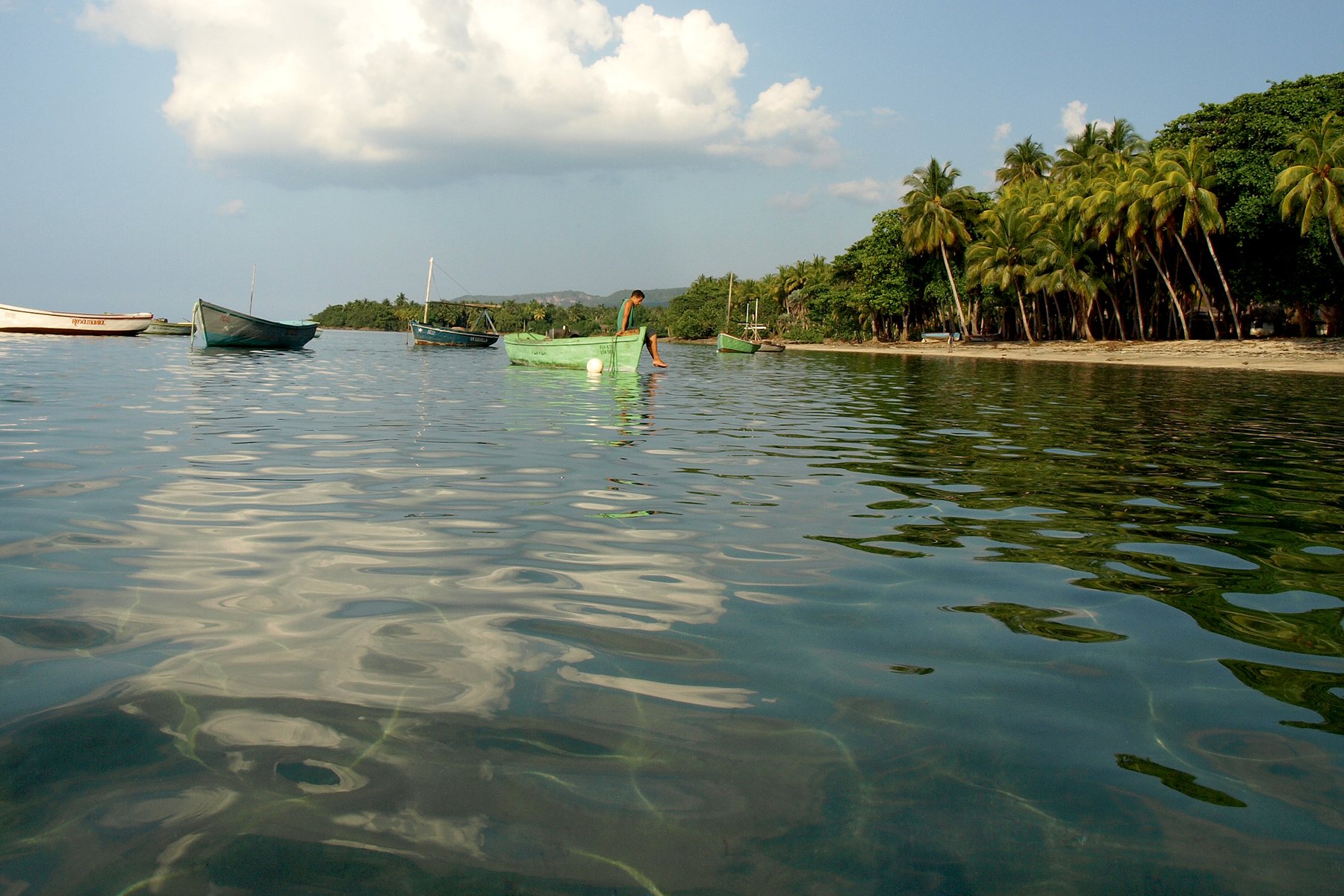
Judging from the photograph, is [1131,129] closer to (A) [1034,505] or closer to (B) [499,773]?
(A) [1034,505]

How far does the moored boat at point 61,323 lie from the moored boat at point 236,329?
20.5m

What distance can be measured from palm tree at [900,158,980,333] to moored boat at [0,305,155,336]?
50.2m

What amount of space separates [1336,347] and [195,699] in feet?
147

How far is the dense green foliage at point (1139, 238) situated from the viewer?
37000mm

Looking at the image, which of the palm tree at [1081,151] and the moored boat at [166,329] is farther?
the moored boat at [166,329]

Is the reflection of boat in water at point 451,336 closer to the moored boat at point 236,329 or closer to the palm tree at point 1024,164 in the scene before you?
the moored boat at point 236,329

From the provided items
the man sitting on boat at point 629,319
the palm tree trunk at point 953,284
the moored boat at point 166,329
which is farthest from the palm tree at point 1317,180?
the moored boat at point 166,329

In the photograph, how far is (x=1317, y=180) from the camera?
32.6 metres

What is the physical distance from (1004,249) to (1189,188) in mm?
14296

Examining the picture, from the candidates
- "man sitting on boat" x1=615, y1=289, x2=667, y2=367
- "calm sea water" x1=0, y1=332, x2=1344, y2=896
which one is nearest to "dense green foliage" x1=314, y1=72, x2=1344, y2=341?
"man sitting on boat" x1=615, y1=289, x2=667, y2=367

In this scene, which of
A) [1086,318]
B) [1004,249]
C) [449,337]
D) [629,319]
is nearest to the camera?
[629,319]

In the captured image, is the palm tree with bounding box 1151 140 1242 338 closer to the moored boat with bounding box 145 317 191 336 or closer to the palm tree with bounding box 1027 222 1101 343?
the palm tree with bounding box 1027 222 1101 343

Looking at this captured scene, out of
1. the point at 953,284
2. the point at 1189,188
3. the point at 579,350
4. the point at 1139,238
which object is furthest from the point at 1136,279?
the point at 579,350

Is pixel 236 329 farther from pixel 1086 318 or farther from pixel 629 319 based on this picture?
pixel 1086 318
